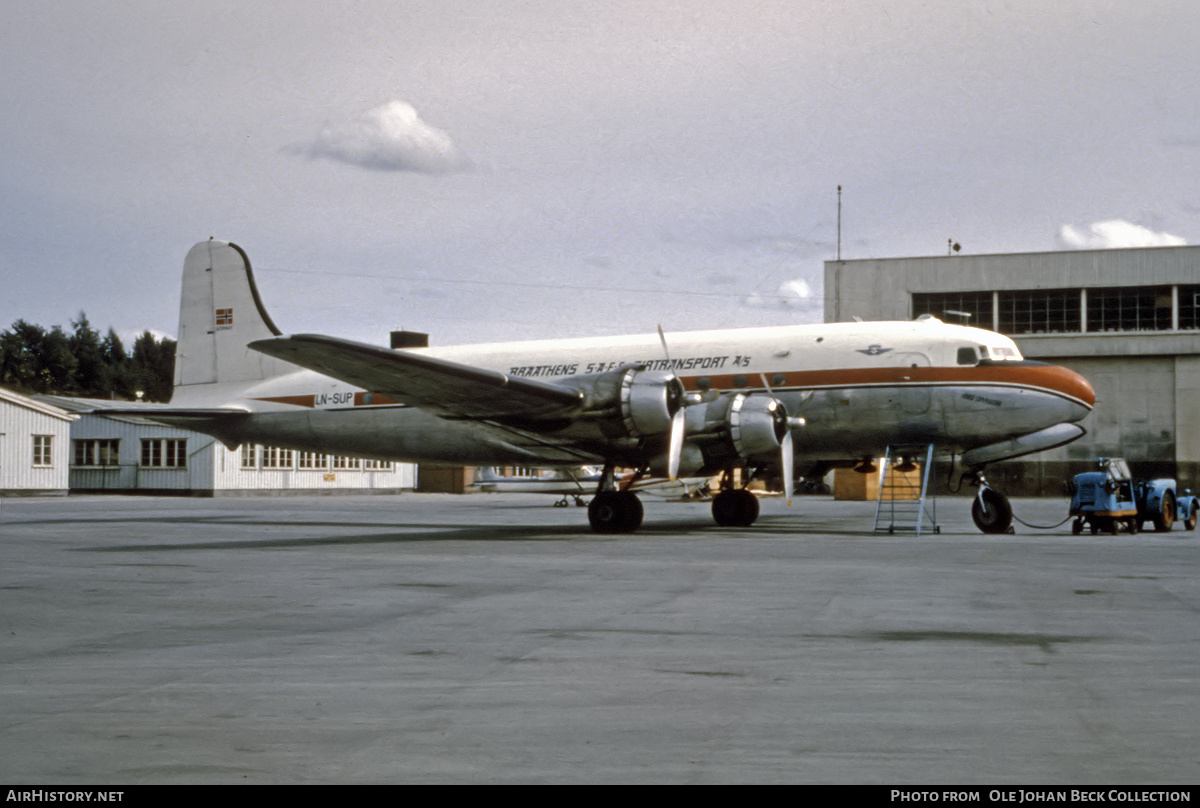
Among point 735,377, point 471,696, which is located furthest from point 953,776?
point 735,377

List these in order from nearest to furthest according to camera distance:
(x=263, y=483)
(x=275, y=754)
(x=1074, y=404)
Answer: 1. (x=275, y=754)
2. (x=1074, y=404)
3. (x=263, y=483)

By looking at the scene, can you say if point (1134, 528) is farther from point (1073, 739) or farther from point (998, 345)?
point (1073, 739)

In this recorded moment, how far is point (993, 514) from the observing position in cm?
1881

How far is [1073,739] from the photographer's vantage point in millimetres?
4402

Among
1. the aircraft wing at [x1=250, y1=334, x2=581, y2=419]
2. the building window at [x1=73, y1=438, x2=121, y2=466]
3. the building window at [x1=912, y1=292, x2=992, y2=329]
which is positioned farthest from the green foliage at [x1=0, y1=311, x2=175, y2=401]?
the aircraft wing at [x1=250, y1=334, x2=581, y2=419]

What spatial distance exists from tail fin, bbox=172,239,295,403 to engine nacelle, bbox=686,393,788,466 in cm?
1069

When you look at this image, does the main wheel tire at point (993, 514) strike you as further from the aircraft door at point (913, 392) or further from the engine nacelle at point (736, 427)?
the engine nacelle at point (736, 427)

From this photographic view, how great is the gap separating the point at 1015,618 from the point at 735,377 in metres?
12.3

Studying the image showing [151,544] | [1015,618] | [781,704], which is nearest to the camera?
[781,704]

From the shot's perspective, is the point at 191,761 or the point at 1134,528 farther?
the point at 1134,528

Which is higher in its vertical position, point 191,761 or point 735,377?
point 735,377

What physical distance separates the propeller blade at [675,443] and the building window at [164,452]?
36.4m

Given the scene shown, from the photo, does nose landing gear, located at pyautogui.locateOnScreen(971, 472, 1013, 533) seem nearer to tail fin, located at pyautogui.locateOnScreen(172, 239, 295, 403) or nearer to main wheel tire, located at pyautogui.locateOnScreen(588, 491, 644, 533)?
main wheel tire, located at pyautogui.locateOnScreen(588, 491, 644, 533)

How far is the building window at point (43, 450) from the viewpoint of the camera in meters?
46.6
